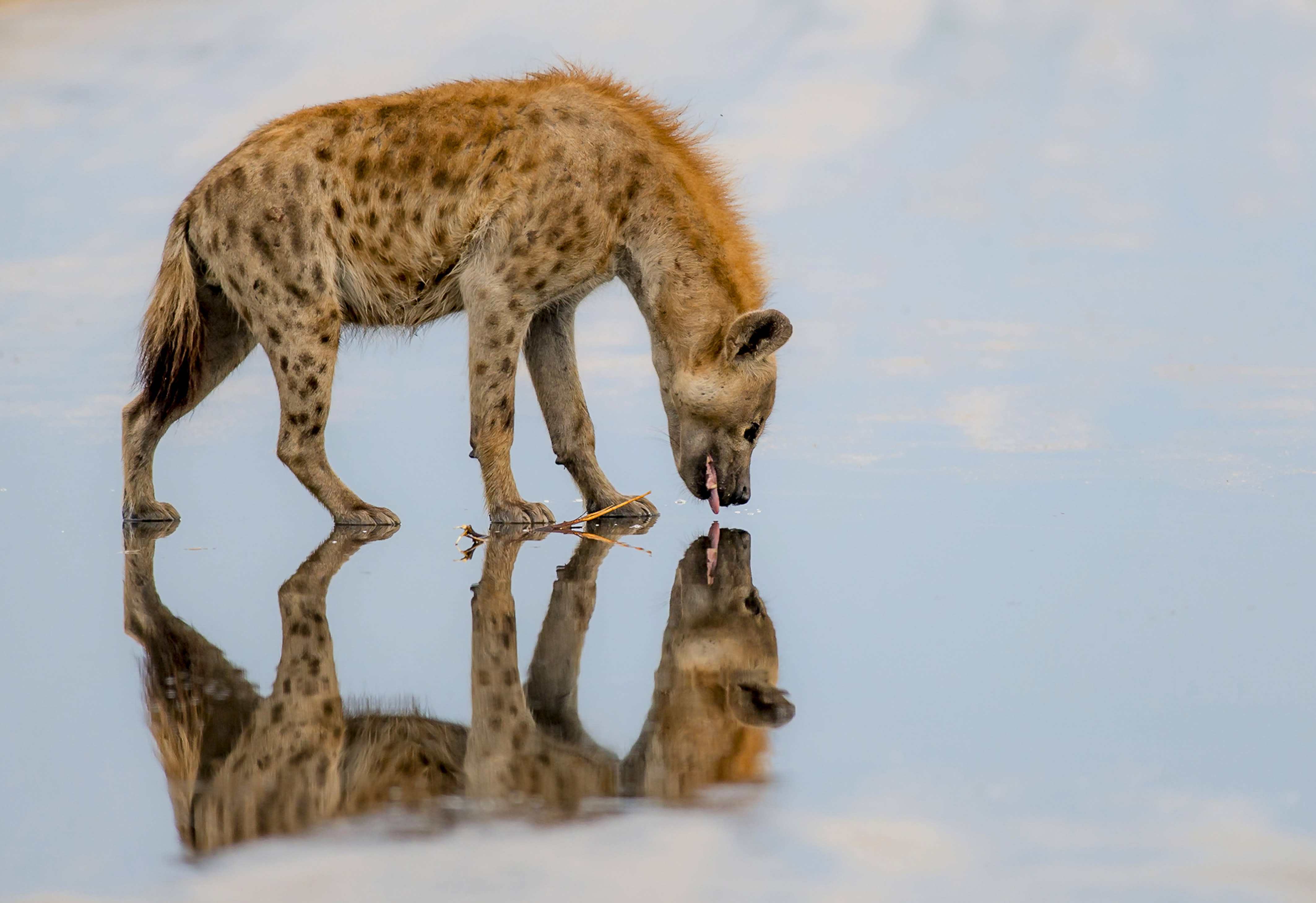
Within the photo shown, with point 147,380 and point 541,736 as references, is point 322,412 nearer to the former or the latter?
point 147,380

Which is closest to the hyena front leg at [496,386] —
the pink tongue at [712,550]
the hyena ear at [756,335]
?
the pink tongue at [712,550]

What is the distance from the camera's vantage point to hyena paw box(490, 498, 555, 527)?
6.07 m

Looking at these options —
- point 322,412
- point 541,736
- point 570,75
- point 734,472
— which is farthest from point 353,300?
point 541,736

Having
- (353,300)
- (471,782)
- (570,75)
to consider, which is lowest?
(471,782)

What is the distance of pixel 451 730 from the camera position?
2.79 metres

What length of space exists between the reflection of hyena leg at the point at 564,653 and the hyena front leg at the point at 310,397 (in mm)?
1489

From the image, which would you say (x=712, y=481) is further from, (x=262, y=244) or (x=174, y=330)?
(x=174, y=330)

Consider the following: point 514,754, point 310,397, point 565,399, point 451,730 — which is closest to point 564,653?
point 451,730

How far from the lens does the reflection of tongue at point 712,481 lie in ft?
20.3

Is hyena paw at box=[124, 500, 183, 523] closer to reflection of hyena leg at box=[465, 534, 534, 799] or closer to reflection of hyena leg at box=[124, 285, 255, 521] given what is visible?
reflection of hyena leg at box=[124, 285, 255, 521]

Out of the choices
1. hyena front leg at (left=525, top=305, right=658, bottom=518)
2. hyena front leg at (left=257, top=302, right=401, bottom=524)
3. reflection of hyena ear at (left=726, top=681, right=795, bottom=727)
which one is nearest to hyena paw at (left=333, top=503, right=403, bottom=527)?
→ hyena front leg at (left=257, top=302, right=401, bottom=524)

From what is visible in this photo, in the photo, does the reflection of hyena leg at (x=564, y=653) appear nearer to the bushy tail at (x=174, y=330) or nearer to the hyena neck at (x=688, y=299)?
the hyena neck at (x=688, y=299)

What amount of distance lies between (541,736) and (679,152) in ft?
13.2

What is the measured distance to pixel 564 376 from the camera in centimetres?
653
